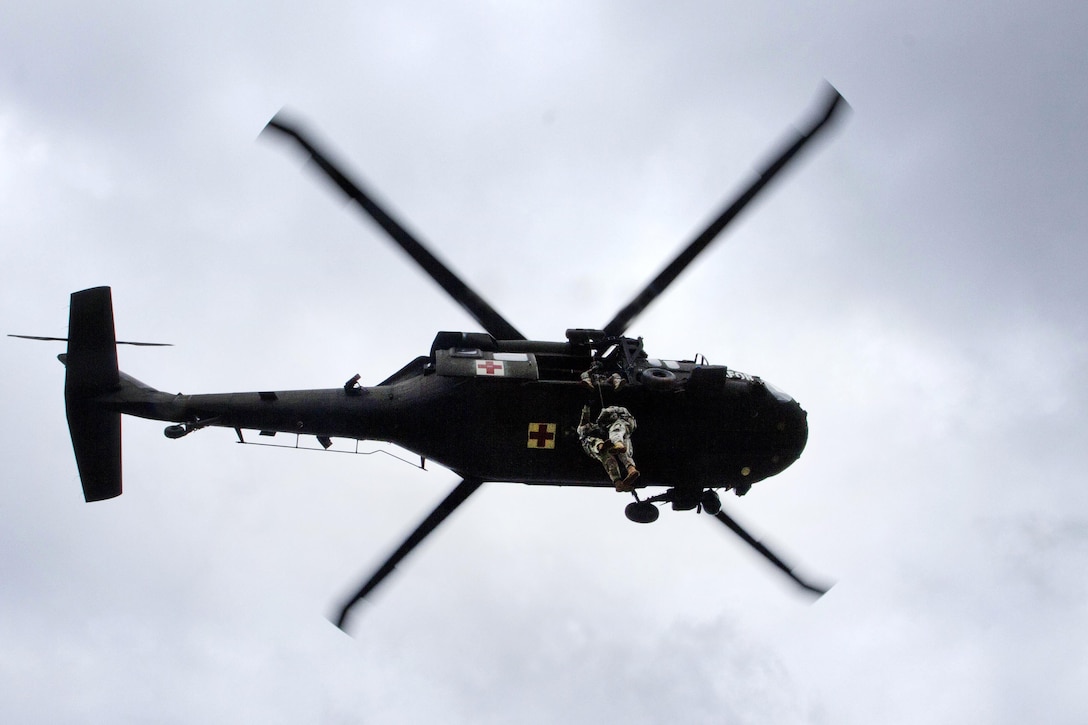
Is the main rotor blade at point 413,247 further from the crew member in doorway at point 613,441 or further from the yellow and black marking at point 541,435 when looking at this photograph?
the crew member in doorway at point 613,441

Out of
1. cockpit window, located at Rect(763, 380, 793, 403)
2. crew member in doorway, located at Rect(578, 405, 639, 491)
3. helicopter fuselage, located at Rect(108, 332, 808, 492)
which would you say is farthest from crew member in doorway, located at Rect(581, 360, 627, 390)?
cockpit window, located at Rect(763, 380, 793, 403)

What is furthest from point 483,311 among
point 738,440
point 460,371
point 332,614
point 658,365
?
point 332,614

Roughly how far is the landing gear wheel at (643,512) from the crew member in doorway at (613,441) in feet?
1.63

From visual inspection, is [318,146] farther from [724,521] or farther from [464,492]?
[724,521]

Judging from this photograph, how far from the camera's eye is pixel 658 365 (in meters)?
16.9

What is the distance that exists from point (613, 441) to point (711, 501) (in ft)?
10.7

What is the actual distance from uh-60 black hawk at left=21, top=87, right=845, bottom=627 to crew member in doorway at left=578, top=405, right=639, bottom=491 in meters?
0.40

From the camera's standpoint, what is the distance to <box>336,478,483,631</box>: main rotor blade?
17312 millimetres

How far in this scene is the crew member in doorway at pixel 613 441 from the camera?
15102 mm

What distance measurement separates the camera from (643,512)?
52.5 feet

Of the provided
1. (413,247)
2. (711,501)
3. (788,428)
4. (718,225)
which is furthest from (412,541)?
(718,225)

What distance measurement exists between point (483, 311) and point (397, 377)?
1.87 metres

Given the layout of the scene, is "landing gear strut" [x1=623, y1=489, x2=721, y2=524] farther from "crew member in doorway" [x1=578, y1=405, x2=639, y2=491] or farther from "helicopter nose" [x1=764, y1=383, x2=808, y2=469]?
"helicopter nose" [x1=764, y1=383, x2=808, y2=469]

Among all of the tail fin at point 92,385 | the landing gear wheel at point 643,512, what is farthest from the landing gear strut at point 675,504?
the tail fin at point 92,385
